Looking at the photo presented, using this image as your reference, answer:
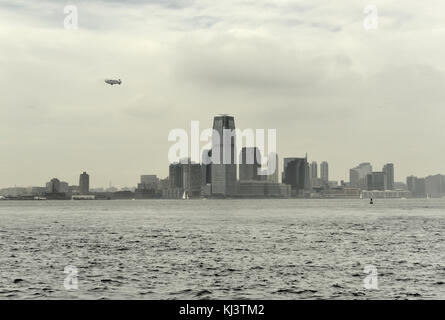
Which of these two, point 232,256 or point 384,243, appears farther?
point 384,243

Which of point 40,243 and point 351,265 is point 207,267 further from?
point 40,243

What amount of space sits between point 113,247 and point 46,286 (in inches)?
1239

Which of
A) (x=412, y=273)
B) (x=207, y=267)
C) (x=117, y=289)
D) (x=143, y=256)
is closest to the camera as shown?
(x=117, y=289)

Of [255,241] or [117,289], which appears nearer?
[117,289]

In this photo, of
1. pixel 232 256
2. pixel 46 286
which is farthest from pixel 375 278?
pixel 46 286

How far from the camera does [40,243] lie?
268 feet

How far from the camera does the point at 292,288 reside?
1686 inches

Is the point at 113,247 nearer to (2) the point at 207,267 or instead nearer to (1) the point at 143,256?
(1) the point at 143,256
